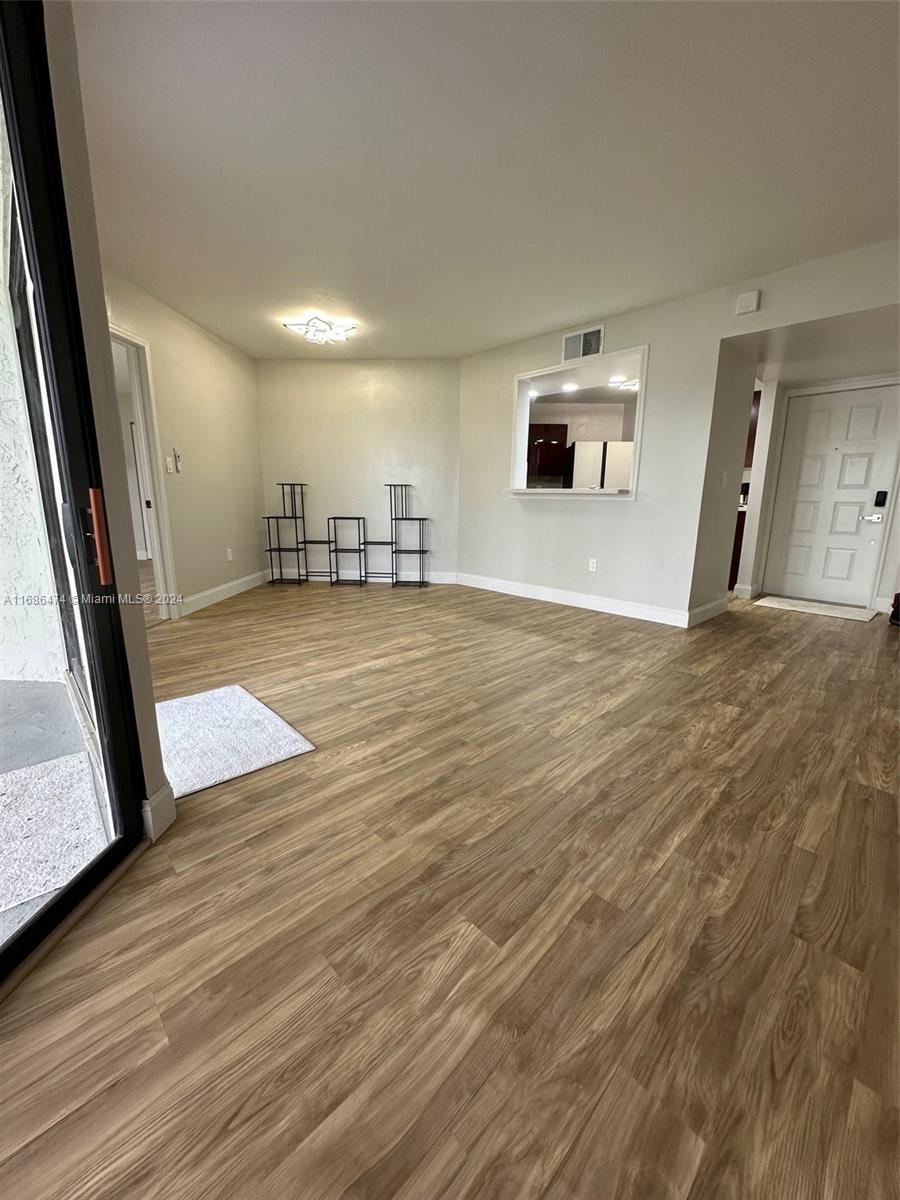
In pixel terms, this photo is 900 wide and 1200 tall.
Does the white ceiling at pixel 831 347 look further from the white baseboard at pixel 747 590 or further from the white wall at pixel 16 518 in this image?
the white wall at pixel 16 518

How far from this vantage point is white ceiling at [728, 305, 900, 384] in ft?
9.71

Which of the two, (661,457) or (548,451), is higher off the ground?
(548,451)

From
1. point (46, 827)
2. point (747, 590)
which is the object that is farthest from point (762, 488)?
point (46, 827)

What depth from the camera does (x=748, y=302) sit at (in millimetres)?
3137

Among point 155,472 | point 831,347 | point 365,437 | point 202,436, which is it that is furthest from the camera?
point 365,437

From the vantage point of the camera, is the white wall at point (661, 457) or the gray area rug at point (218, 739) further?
the white wall at point (661, 457)

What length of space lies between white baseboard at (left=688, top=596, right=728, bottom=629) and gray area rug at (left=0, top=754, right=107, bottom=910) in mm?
3891

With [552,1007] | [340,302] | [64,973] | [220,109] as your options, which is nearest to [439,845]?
[552,1007]

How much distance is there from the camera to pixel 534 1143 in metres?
0.76

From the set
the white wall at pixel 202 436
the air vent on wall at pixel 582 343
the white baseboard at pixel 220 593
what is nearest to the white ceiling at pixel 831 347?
the air vent on wall at pixel 582 343

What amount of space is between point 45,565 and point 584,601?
395 cm

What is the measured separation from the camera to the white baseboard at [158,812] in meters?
1.42

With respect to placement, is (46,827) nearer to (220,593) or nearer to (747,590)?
(220,593)

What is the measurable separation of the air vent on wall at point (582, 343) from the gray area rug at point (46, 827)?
4.41 metres
